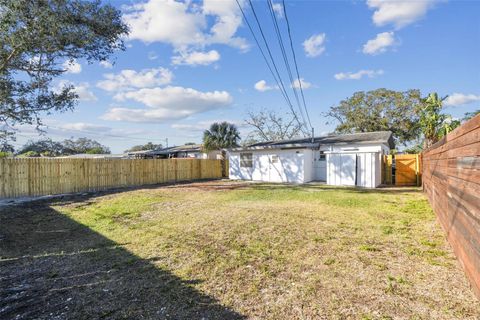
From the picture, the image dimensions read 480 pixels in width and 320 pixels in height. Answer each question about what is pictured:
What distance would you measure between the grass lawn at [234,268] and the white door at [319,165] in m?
9.81

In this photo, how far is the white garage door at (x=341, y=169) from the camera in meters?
13.7

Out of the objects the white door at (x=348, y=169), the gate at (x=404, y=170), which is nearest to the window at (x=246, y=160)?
the white door at (x=348, y=169)

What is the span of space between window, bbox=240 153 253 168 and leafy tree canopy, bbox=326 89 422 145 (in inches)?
527

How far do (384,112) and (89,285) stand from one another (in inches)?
1049

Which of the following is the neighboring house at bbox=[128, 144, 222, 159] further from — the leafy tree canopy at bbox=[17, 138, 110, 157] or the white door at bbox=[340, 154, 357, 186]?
the leafy tree canopy at bbox=[17, 138, 110, 157]

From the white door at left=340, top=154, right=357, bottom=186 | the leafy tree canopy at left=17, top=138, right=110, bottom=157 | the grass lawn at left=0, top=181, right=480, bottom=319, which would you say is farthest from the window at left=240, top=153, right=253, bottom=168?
the leafy tree canopy at left=17, top=138, right=110, bottom=157

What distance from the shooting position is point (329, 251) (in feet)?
13.9

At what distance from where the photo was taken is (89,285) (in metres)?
3.27

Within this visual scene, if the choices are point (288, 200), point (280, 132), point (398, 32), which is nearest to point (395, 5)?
point (398, 32)

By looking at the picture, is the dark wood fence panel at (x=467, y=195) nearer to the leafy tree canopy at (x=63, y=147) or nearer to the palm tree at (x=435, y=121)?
the palm tree at (x=435, y=121)

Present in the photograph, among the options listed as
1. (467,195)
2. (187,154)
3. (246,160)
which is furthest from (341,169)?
(187,154)

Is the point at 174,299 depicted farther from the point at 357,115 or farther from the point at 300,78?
the point at 357,115

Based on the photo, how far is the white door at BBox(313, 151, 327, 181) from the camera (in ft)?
55.4

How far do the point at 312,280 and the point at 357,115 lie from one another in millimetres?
25528
